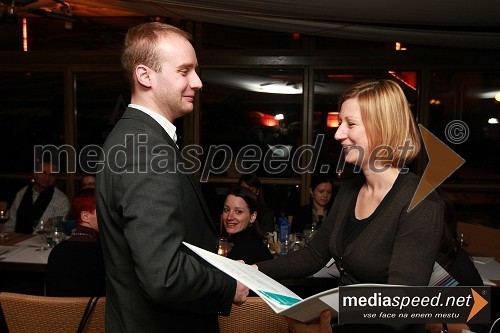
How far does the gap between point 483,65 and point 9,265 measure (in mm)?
5063

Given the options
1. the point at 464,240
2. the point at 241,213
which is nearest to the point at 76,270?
the point at 241,213

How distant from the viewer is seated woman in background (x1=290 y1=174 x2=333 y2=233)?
14.9ft

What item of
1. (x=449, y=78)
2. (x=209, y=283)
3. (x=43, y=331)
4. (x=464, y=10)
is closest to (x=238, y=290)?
(x=209, y=283)

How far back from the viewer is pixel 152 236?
1206mm

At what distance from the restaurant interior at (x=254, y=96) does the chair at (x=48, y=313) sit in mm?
3802

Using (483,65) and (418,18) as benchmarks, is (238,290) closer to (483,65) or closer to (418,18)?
(418,18)

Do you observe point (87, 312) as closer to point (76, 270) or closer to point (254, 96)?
point (76, 270)

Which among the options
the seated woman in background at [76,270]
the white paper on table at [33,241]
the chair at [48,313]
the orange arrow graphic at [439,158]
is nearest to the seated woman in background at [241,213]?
the seated woman in background at [76,270]

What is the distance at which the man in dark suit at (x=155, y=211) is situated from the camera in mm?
1221

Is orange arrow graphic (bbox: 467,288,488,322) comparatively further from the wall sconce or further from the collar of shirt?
the wall sconce

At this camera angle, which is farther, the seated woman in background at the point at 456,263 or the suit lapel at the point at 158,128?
the seated woman in background at the point at 456,263

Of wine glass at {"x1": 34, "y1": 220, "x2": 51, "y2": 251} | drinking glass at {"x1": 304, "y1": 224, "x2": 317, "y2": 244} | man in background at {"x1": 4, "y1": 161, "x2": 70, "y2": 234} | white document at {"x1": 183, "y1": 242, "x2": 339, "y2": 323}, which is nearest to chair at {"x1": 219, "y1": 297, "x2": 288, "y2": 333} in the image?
white document at {"x1": 183, "y1": 242, "x2": 339, "y2": 323}

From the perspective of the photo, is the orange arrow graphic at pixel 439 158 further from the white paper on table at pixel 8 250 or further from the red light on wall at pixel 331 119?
the white paper on table at pixel 8 250

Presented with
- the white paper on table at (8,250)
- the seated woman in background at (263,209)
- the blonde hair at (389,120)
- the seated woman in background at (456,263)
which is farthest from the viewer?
the seated woman in background at (263,209)
